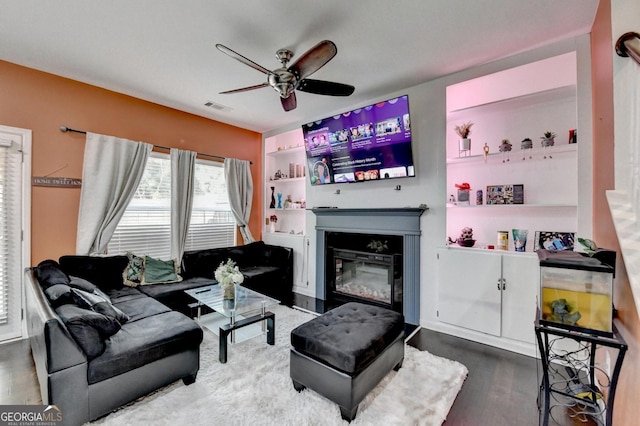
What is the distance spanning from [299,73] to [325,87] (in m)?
0.31

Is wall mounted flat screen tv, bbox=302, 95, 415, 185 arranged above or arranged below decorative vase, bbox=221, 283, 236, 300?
above

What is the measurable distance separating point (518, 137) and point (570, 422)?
8.65ft

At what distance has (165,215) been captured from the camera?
13.7ft

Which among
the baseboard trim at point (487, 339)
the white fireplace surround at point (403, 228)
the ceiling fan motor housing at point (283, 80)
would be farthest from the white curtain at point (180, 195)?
the baseboard trim at point (487, 339)

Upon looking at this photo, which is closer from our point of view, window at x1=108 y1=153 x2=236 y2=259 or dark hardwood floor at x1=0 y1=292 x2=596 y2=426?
dark hardwood floor at x1=0 y1=292 x2=596 y2=426

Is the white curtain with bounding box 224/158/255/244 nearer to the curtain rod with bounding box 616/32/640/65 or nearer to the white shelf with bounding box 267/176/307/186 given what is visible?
the white shelf with bounding box 267/176/307/186

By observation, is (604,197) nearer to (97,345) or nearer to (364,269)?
(364,269)

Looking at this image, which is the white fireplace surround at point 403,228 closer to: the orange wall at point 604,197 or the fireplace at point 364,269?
the fireplace at point 364,269

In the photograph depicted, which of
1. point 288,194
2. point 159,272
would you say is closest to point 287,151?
point 288,194

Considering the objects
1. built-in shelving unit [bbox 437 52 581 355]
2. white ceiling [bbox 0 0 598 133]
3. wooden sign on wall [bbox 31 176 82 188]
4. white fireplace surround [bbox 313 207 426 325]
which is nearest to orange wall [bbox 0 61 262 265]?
wooden sign on wall [bbox 31 176 82 188]

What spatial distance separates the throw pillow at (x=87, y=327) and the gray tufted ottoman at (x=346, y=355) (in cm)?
134

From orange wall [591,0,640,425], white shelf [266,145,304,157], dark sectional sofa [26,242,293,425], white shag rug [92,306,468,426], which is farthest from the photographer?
white shelf [266,145,304,157]

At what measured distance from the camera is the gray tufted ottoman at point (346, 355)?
1.85 metres

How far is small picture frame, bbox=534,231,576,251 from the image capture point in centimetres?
270
